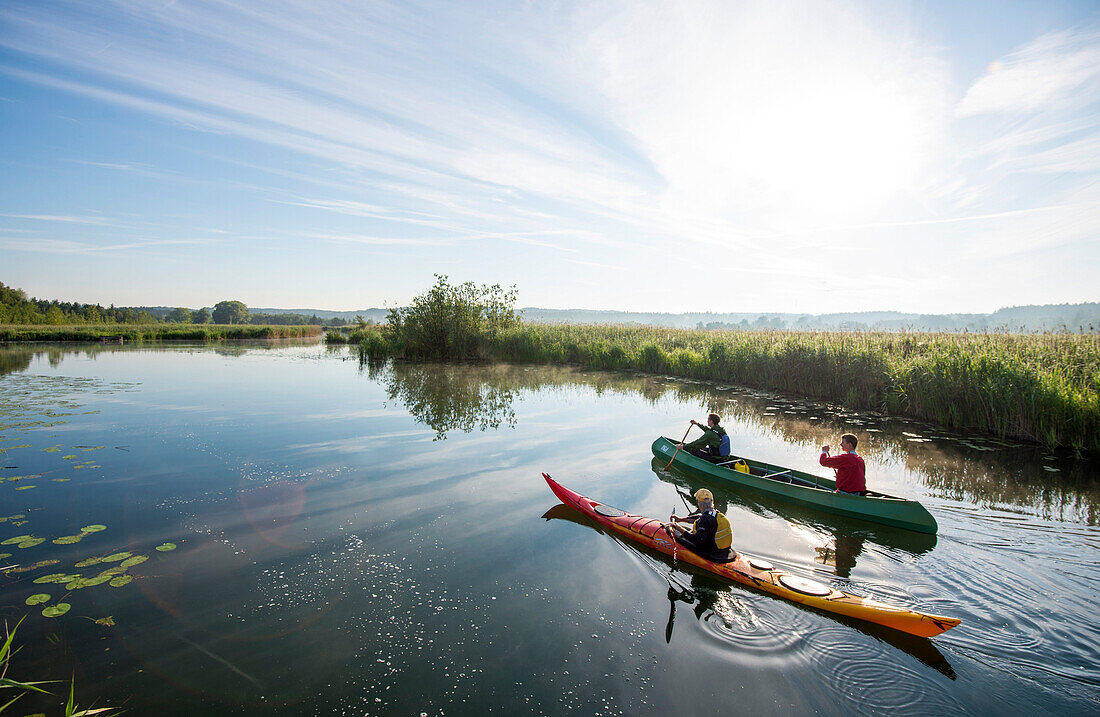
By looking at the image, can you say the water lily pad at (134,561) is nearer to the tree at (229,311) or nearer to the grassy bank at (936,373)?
the grassy bank at (936,373)

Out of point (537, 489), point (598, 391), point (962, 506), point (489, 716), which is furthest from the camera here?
point (598, 391)

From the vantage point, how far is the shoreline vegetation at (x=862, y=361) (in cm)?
1084

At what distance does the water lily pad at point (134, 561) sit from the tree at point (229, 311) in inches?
4120

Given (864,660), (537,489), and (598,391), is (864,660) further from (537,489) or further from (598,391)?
(598,391)

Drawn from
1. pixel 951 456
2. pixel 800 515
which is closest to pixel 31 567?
pixel 800 515

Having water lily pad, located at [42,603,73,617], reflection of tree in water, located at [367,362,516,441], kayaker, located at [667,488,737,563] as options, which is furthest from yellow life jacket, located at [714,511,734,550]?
reflection of tree in water, located at [367,362,516,441]

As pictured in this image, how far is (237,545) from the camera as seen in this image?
5.91 meters

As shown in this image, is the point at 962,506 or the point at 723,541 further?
the point at 962,506

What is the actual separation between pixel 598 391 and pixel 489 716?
14.7 m

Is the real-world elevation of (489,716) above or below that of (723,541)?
below

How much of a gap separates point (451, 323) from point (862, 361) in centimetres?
2068

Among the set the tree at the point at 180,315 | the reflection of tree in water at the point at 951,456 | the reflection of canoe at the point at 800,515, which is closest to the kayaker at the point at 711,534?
the reflection of canoe at the point at 800,515

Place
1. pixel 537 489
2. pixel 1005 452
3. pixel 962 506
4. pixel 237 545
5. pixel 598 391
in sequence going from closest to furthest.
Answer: pixel 237 545 < pixel 962 506 < pixel 537 489 < pixel 1005 452 < pixel 598 391

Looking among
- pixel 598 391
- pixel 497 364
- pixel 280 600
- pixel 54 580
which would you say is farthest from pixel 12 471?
pixel 497 364
